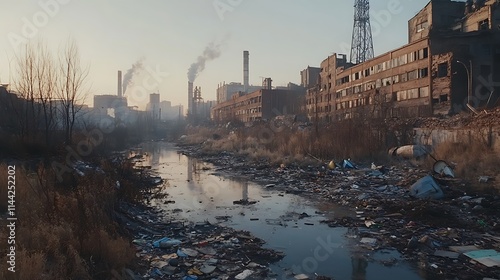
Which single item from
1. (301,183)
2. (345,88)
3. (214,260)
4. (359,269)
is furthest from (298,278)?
(345,88)

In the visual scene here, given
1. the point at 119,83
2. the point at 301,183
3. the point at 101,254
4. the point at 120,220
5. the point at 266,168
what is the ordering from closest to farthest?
the point at 101,254
the point at 120,220
the point at 301,183
the point at 266,168
the point at 119,83

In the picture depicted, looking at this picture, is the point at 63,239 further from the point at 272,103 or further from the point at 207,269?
the point at 272,103

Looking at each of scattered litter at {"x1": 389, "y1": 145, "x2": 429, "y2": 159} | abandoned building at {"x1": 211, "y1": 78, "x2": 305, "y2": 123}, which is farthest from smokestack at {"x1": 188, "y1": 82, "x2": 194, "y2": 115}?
scattered litter at {"x1": 389, "y1": 145, "x2": 429, "y2": 159}

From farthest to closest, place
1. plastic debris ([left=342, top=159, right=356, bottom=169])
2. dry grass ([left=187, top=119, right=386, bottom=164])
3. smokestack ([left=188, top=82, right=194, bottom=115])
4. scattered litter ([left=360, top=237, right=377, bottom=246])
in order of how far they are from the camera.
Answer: smokestack ([left=188, top=82, right=194, bottom=115]), dry grass ([left=187, top=119, right=386, bottom=164]), plastic debris ([left=342, top=159, right=356, bottom=169]), scattered litter ([left=360, top=237, right=377, bottom=246])

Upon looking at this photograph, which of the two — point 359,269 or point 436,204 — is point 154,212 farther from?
point 436,204

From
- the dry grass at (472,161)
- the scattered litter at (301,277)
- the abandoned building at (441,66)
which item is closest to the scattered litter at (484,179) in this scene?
the dry grass at (472,161)

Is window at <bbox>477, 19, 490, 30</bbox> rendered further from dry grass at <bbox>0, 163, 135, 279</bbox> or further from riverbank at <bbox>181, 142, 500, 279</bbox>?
dry grass at <bbox>0, 163, 135, 279</bbox>

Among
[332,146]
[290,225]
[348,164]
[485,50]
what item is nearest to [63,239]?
[290,225]
